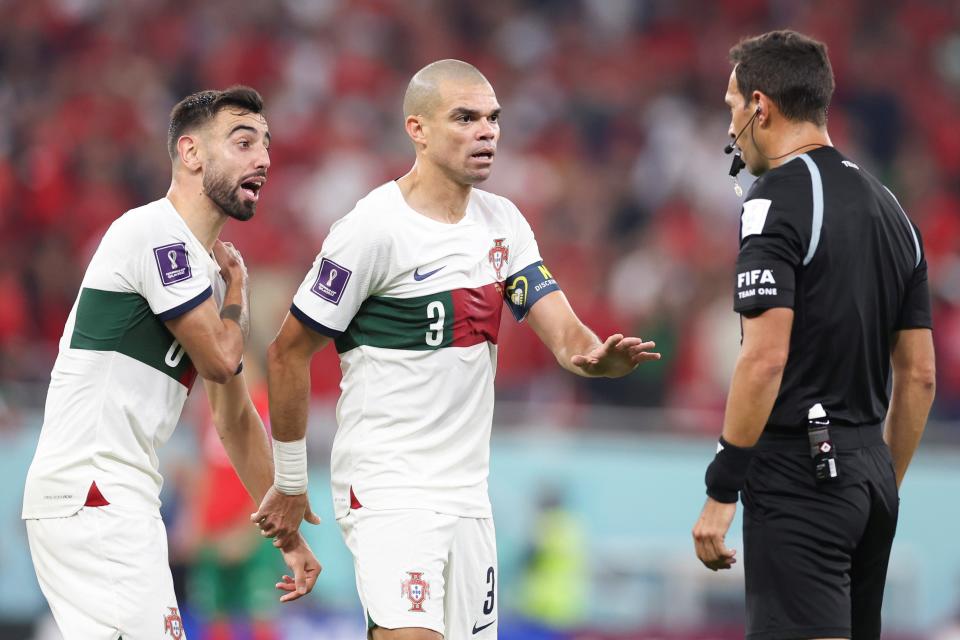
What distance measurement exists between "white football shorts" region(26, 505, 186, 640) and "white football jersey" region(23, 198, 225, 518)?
8cm

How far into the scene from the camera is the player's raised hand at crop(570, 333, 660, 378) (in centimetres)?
529

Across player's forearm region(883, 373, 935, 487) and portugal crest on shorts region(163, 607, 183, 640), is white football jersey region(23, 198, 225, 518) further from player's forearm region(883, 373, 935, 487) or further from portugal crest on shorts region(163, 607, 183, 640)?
player's forearm region(883, 373, 935, 487)

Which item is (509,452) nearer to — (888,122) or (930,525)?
(930,525)

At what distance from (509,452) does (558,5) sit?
24.4 feet

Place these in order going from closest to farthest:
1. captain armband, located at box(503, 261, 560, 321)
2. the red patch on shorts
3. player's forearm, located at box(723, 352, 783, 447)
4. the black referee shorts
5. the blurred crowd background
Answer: player's forearm, located at box(723, 352, 783, 447), the black referee shorts, the red patch on shorts, captain armband, located at box(503, 261, 560, 321), the blurred crowd background

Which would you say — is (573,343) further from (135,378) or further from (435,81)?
(135,378)

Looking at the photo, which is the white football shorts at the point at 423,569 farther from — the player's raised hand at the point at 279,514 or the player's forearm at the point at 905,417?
the player's forearm at the point at 905,417

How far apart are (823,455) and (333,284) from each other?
1.92 m

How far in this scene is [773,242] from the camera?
4.84 metres

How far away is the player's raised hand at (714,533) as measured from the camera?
4.87 meters

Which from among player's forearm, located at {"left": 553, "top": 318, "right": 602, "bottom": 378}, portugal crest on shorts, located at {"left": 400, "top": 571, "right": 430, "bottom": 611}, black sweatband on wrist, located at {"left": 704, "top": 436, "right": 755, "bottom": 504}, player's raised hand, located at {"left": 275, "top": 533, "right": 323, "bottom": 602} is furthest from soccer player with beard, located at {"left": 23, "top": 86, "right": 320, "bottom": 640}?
black sweatband on wrist, located at {"left": 704, "top": 436, "right": 755, "bottom": 504}

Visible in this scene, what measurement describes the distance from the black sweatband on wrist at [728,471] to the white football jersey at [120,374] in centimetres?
198

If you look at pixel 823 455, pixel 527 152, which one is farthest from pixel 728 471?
pixel 527 152

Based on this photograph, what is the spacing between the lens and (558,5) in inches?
671
